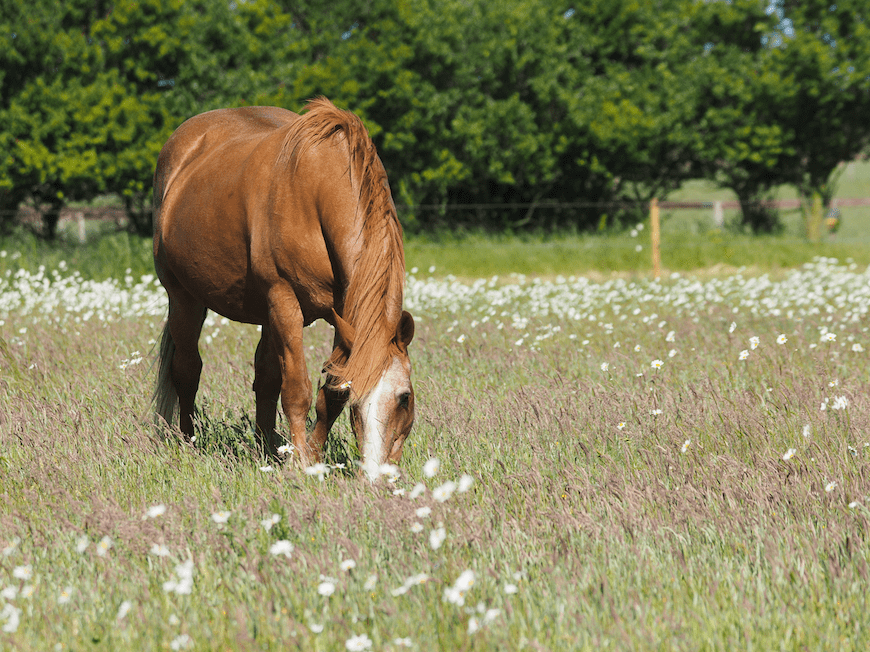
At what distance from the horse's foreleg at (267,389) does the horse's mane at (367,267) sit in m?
1.07

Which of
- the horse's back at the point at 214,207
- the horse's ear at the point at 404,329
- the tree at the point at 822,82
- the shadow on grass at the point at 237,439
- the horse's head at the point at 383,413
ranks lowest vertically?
the shadow on grass at the point at 237,439

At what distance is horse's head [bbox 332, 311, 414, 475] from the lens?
3.15m

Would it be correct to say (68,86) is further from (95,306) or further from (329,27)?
(95,306)

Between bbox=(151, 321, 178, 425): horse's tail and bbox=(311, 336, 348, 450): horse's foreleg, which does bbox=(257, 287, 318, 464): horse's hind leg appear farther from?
bbox=(151, 321, 178, 425): horse's tail

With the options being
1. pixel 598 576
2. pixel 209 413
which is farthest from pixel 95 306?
pixel 598 576

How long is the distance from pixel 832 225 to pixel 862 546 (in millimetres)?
16719

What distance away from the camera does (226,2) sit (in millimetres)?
15391

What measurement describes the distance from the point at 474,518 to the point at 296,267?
1.41m

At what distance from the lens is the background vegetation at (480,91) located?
14.2 metres

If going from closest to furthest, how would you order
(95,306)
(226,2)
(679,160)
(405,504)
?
(405,504) → (95,306) → (226,2) → (679,160)

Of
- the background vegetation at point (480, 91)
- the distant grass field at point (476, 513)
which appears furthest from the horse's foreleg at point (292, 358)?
the background vegetation at point (480, 91)

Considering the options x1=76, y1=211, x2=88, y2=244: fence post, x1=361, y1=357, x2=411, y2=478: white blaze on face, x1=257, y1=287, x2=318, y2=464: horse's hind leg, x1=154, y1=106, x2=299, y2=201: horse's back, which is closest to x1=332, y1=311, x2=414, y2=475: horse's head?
x1=361, y1=357, x2=411, y2=478: white blaze on face

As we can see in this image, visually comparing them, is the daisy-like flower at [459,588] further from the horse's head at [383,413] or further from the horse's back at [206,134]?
the horse's back at [206,134]

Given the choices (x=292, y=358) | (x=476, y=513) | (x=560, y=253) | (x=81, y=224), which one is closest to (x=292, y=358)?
(x=292, y=358)
